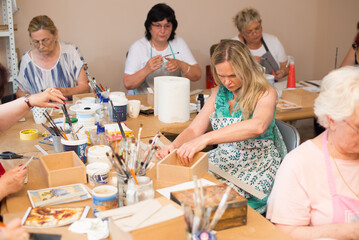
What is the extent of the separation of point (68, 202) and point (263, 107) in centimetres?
114

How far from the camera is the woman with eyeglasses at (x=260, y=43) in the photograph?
406cm

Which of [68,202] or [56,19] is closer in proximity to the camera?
[68,202]

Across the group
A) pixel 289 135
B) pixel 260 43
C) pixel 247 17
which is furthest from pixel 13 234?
pixel 260 43

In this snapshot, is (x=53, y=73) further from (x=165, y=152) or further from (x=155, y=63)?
(x=165, y=152)

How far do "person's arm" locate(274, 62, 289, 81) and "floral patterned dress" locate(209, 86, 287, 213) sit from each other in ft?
5.99

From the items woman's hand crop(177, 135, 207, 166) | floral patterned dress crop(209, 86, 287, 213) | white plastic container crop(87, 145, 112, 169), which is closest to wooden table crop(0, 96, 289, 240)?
woman's hand crop(177, 135, 207, 166)

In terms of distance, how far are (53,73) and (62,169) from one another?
2010mm

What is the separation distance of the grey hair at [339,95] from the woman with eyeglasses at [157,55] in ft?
6.91

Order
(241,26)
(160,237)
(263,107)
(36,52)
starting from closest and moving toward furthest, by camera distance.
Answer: (160,237) → (263,107) → (36,52) → (241,26)

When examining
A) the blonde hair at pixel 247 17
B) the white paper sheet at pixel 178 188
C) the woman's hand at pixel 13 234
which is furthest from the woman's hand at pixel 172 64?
the woman's hand at pixel 13 234

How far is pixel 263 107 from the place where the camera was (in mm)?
2207

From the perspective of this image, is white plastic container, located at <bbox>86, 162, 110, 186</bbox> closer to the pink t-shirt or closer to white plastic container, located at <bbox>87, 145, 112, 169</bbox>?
white plastic container, located at <bbox>87, 145, 112, 169</bbox>

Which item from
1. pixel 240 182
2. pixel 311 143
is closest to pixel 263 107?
pixel 240 182

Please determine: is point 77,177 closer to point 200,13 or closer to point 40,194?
point 40,194
